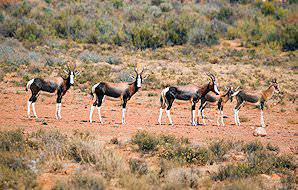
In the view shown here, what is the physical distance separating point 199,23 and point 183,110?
92.9 ft

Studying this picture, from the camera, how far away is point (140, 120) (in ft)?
57.7

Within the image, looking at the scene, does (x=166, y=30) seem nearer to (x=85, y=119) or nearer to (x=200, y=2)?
(x=200, y=2)

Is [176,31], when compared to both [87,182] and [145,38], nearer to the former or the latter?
[145,38]

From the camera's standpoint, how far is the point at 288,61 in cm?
3700

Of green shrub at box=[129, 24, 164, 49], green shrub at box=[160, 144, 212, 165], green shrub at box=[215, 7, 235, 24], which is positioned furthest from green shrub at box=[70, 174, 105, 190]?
green shrub at box=[215, 7, 235, 24]

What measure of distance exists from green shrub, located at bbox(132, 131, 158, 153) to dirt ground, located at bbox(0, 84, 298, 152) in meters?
0.71

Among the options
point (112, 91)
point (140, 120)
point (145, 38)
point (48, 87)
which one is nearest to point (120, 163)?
point (112, 91)

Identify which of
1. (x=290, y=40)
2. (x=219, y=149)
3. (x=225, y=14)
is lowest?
(x=219, y=149)

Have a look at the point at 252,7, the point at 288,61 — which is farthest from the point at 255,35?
the point at 252,7

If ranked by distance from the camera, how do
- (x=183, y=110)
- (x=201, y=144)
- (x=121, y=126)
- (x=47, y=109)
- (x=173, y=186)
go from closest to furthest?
1. (x=173, y=186)
2. (x=201, y=144)
3. (x=121, y=126)
4. (x=47, y=109)
5. (x=183, y=110)

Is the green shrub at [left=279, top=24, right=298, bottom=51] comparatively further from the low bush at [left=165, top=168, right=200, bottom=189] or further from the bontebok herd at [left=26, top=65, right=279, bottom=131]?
the low bush at [left=165, top=168, right=200, bottom=189]

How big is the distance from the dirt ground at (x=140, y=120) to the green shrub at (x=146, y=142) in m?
0.71

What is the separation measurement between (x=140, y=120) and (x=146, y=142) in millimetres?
5438

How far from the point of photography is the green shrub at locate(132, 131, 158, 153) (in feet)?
39.9
